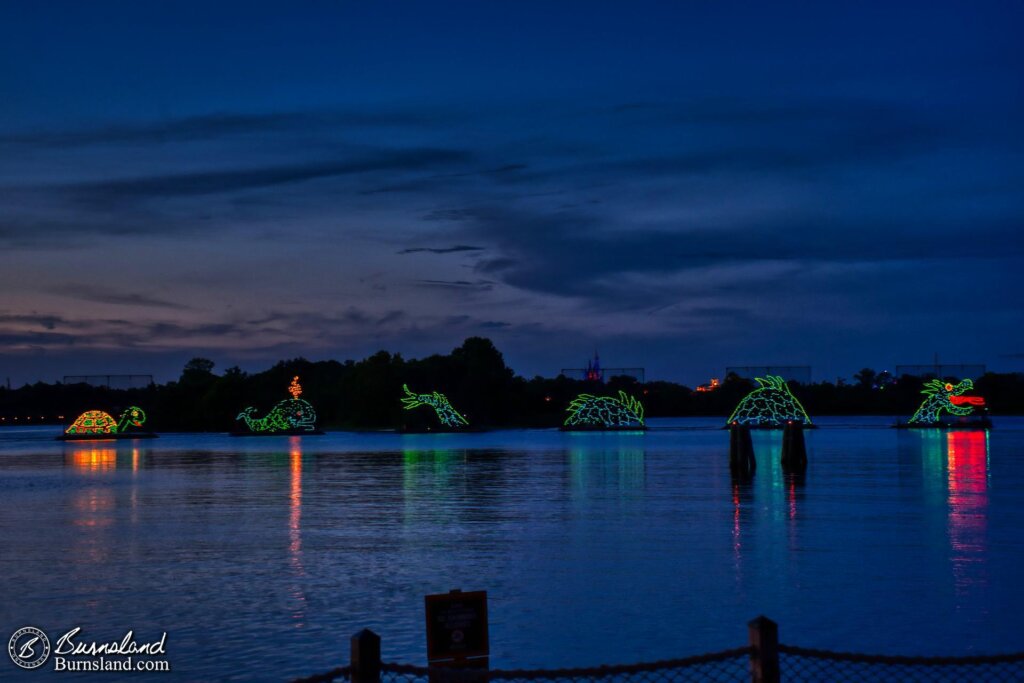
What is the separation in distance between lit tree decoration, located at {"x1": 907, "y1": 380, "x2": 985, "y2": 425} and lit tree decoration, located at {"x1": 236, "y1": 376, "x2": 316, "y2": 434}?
89277 mm

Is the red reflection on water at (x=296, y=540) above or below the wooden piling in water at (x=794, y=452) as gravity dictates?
below

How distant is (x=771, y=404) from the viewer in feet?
481

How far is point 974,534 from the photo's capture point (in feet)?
115

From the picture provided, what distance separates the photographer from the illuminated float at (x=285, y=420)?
175875mm

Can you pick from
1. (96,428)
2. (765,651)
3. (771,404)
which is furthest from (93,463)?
(765,651)

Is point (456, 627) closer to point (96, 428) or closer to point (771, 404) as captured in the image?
point (771, 404)

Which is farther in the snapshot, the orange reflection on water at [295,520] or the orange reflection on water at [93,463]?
the orange reflection on water at [93,463]

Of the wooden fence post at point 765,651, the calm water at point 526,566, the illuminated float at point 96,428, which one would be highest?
the illuminated float at point 96,428

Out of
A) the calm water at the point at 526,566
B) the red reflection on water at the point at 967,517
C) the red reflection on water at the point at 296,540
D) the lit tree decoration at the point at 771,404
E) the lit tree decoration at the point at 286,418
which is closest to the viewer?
the calm water at the point at 526,566

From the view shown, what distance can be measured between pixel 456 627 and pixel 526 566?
687 inches

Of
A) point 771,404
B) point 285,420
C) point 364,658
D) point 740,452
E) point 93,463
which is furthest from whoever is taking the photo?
point 285,420

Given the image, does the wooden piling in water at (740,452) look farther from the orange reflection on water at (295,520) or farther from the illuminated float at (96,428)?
the illuminated float at (96,428)

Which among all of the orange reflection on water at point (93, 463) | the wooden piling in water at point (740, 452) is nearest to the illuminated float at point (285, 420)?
the orange reflection on water at point (93, 463)

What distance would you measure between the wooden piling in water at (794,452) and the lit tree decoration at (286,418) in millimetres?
117137
